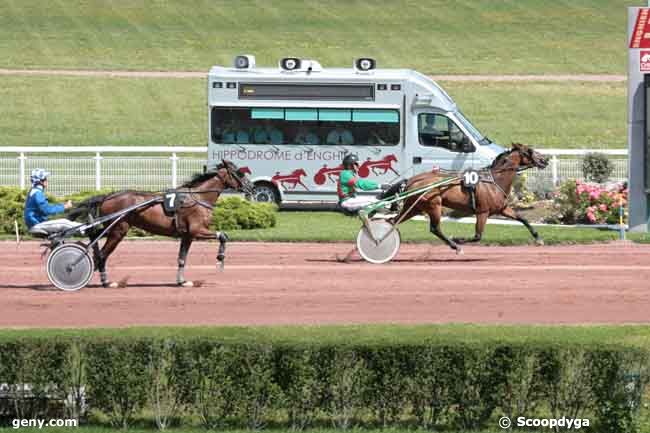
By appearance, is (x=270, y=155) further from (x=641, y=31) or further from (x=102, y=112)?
(x=102, y=112)

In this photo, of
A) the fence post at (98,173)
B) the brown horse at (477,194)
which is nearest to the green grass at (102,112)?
the fence post at (98,173)

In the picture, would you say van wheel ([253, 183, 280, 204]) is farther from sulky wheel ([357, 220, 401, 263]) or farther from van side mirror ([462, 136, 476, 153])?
sulky wheel ([357, 220, 401, 263])

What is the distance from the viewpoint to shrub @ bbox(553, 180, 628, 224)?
23266 mm

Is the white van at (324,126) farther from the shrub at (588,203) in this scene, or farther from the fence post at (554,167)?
the shrub at (588,203)

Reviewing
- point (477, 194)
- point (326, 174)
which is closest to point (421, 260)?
point (477, 194)

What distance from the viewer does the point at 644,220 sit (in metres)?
22.2

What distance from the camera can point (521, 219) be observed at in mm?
19594

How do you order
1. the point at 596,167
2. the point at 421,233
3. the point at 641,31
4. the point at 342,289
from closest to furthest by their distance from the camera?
the point at 342,289 < the point at 641,31 < the point at 421,233 < the point at 596,167

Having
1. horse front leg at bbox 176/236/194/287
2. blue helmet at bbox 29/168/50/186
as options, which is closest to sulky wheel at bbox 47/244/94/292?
blue helmet at bbox 29/168/50/186

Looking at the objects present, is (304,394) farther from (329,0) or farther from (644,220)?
(329,0)

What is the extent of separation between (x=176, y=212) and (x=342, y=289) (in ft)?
7.01

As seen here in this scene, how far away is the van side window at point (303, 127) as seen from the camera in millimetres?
26141

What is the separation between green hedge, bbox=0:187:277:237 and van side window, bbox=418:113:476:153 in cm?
401

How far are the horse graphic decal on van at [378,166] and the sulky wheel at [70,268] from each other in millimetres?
10492
